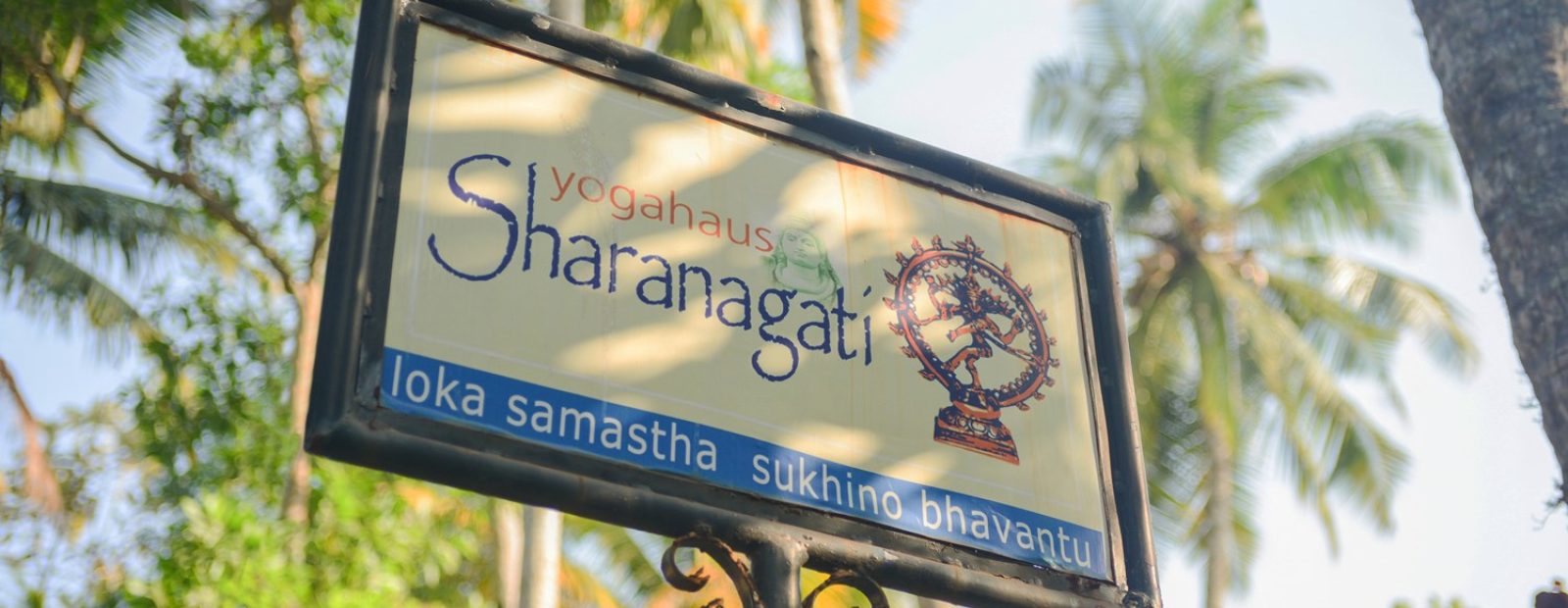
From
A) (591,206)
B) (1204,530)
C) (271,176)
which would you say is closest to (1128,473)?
(591,206)

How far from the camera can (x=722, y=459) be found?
3395mm

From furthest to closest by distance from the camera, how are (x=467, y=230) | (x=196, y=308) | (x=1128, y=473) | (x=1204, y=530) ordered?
(x=1204, y=530), (x=196, y=308), (x=1128, y=473), (x=467, y=230)

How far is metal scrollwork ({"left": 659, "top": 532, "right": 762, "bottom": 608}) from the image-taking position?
3.19 metres

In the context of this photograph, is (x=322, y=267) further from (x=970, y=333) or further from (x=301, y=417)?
(x=970, y=333)

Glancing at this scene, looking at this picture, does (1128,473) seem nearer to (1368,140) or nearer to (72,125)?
(72,125)

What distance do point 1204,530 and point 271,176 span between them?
482 inches

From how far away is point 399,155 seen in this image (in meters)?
3.41

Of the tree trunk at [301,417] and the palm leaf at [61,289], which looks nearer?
the tree trunk at [301,417]

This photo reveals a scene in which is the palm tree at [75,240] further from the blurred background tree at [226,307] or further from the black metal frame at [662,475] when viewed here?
the black metal frame at [662,475]

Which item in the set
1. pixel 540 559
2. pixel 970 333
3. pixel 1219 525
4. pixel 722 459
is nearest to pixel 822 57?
pixel 540 559

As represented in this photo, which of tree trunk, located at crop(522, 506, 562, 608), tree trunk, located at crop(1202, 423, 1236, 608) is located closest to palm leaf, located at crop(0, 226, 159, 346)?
tree trunk, located at crop(522, 506, 562, 608)

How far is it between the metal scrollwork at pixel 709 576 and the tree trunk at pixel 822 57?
6822 millimetres

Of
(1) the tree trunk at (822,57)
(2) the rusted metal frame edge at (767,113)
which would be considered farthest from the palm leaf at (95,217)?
(2) the rusted metal frame edge at (767,113)

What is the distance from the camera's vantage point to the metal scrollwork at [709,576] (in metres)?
3.19
